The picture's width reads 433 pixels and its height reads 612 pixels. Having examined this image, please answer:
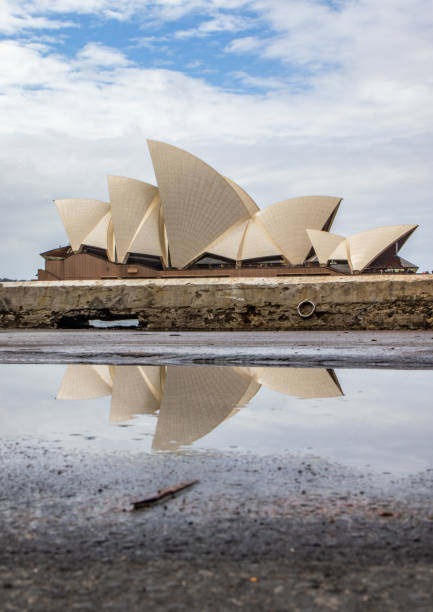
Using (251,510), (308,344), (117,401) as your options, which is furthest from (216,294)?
(251,510)

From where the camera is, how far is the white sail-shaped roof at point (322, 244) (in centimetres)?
3853

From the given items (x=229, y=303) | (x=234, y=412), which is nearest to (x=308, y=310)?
(x=229, y=303)

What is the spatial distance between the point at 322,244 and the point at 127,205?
12.3 m

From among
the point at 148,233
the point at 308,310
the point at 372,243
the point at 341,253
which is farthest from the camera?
the point at 148,233

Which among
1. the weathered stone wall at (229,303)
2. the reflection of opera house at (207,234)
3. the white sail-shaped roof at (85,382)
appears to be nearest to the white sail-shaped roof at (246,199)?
the reflection of opera house at (207,234)

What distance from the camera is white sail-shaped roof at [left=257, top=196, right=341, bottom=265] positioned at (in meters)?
39.0

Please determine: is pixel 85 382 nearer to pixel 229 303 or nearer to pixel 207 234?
pixel 229 303

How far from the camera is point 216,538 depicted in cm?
129

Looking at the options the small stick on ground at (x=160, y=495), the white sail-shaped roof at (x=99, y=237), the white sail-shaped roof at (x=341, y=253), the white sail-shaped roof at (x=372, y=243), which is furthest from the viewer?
the white sail-shaped roof at (x=99, y=237)

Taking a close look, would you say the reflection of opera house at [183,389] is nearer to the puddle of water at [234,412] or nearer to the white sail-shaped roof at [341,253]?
the puddle of water at [234,412]

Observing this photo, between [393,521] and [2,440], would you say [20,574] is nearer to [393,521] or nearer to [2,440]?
[393,521]

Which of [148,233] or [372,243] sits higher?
[148,233]

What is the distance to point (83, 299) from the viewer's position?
469 inches

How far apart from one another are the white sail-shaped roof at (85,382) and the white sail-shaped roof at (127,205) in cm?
3388
